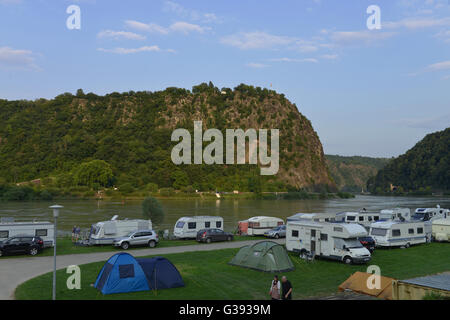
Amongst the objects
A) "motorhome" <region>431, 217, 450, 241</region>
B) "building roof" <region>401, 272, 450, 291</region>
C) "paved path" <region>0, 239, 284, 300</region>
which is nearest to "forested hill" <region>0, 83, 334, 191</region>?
"paved path" <region>0, 239, 284, 300</region>

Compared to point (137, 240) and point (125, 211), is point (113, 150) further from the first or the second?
point (137, 240)

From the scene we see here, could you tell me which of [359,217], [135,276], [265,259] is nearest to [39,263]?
[135,276]

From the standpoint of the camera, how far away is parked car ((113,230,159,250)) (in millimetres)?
25828

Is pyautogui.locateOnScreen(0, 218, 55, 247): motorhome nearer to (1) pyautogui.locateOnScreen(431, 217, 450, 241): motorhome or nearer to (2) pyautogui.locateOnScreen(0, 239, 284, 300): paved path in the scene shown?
(2) pyautogui.locateOnScreen(0, 239, 284, 300): paved path

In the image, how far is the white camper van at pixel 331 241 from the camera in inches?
826

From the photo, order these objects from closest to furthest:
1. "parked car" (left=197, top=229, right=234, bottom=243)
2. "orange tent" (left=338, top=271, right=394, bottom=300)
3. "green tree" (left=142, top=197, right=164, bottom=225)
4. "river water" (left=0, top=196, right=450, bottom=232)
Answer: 1. "orange tent" (left=338, top=271, right=394, bottom=300)
2. "parked car" (left=197, top=229, right=234, bottom=243)
3. "green tree" (left=142, top=197, right=164, bottom=225)
4. "river water" (left=0, top=196, right=450, bottom=232)

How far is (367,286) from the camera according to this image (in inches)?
583

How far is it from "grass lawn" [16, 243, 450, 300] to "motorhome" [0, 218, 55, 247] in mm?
7114

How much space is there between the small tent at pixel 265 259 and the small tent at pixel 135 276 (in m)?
4.76

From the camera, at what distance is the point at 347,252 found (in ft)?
68.7

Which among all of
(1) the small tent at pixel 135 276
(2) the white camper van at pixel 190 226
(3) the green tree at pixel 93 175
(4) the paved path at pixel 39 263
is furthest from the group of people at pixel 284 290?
(3) the green tree at pixel 93 175

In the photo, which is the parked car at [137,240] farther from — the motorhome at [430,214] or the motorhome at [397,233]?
the motorhome at [430,214]
